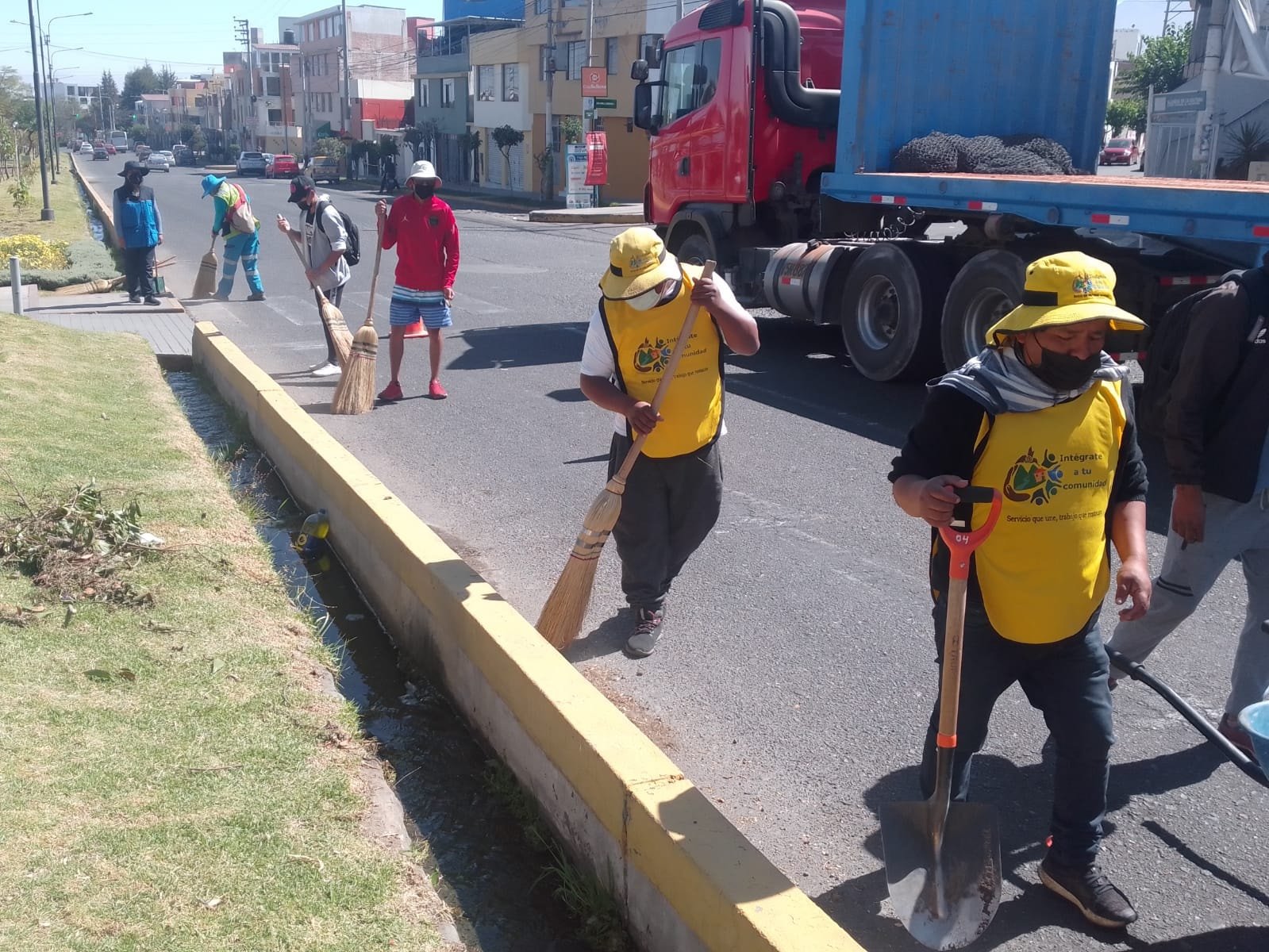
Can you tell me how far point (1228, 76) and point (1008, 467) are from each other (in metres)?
22.0

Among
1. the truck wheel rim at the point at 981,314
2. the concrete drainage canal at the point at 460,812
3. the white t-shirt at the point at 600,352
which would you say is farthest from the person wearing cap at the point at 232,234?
the white t-shirt at the point at 600,352

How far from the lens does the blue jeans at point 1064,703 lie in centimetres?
303

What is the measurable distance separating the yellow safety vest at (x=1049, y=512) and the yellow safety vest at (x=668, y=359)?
177 centimetres

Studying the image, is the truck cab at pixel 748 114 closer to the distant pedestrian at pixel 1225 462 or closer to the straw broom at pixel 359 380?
the straw broom at pixel 359 380

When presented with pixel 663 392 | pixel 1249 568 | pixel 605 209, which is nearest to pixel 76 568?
pixel 663 392

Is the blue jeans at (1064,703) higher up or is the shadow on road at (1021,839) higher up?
the blue jeans at (1064,703)

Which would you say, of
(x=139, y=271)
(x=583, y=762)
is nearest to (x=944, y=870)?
(x=583, y=762)

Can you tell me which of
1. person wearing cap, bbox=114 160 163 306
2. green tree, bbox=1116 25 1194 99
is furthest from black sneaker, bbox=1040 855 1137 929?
green tree, bbox=1116 25 1194 99

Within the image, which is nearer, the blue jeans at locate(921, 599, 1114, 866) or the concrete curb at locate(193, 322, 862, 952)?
the concrete curb at locate(193, 322, 862, 952)

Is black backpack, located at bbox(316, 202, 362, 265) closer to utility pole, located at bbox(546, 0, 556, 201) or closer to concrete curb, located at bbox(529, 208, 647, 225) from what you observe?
concrete curb, located at bbox(529, 208, 647, 225)

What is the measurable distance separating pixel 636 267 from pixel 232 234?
11.7 meters

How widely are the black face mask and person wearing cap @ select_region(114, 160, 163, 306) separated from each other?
13150mm

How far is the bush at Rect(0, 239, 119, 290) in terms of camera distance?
15.4 metres

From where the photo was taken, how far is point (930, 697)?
4.44 metres
